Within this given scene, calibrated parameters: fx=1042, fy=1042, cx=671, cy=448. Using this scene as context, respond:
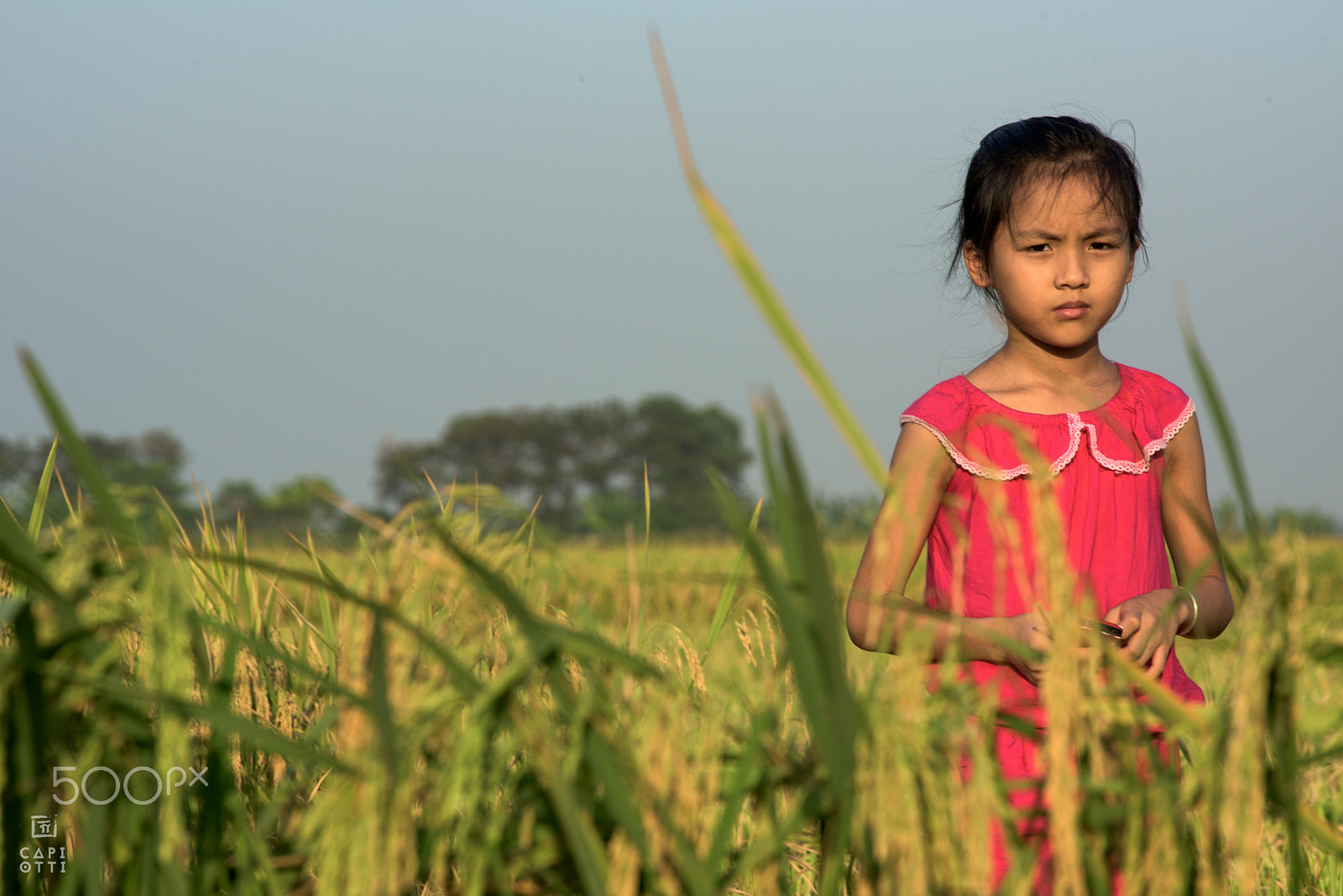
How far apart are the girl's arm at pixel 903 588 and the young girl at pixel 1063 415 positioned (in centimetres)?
1

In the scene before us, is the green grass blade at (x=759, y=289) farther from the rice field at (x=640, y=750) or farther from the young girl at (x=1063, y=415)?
the young girl at (x=1063, y=415)

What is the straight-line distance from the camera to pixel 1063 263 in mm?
1563

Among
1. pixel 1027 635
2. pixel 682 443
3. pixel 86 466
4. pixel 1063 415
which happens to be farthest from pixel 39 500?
pixel 682 443

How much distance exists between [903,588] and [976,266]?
893 mm

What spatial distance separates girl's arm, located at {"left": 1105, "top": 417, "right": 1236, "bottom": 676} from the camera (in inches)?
44.2

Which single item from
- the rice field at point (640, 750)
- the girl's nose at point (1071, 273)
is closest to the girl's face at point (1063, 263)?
the girl's nose at point (1071, 273)

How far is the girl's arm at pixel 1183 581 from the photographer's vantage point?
1122mm

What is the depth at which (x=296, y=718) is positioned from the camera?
1367mm

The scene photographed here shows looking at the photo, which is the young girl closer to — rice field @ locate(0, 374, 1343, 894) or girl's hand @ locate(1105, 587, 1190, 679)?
girl's hand @ locate(1105, 587, 1190, 679)

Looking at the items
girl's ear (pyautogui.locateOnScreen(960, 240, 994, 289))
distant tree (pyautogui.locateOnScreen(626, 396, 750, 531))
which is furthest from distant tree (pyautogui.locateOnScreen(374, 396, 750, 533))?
girl's ear (pyautogui.locateOnScreen(960, 240, 994, 289))

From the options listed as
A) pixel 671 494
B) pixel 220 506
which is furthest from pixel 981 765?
pixel 671 494

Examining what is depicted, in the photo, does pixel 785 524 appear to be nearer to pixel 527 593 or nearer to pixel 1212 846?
pixel 1212 846

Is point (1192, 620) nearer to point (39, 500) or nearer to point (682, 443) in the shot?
point (39, 500)

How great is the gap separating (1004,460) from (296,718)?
3.64 ft
